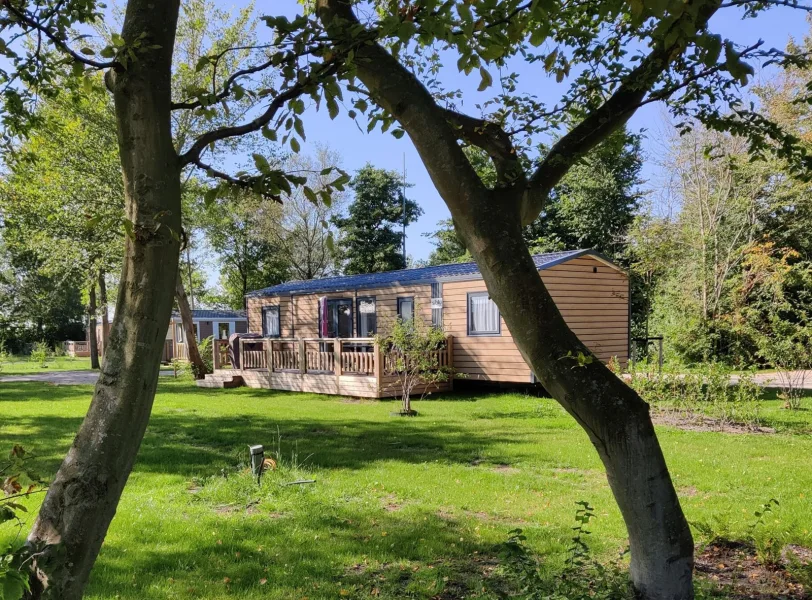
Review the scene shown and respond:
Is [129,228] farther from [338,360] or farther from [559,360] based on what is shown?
[338,360]

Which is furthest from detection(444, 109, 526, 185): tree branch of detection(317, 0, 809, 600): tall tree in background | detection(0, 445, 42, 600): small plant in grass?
detection(0, 445, 42, 600): small plant in grass

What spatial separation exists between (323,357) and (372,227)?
19025 millimetres

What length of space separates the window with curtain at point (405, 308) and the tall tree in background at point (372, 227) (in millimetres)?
16769

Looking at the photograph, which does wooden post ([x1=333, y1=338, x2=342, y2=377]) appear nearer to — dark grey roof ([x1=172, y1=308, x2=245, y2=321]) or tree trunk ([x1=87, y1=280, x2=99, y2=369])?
tree trunk ([x1=87, y1=280, x2=99, y2=369])

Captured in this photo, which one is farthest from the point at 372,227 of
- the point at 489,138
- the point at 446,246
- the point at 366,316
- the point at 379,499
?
the point at 489,138

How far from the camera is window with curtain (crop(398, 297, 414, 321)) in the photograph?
1725 cm

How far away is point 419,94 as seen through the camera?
2.63 m

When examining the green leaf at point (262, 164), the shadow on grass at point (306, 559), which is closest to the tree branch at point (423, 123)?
the green leaf at point (262, 164)

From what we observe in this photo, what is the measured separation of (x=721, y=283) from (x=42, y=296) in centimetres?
4123

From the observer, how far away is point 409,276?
17.5 meters

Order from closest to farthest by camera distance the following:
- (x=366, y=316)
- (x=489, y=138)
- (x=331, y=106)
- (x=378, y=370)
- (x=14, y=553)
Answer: (x=14, y=553), (x=331, y=106), (x=489, y=138), (x=378, y=370), (x=366, y=316)

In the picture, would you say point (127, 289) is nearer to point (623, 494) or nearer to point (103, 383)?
point (103, 383)

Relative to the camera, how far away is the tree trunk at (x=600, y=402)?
237 cm

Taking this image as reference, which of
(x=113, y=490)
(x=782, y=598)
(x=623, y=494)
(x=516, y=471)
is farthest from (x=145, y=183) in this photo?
(x=516, y=471)
